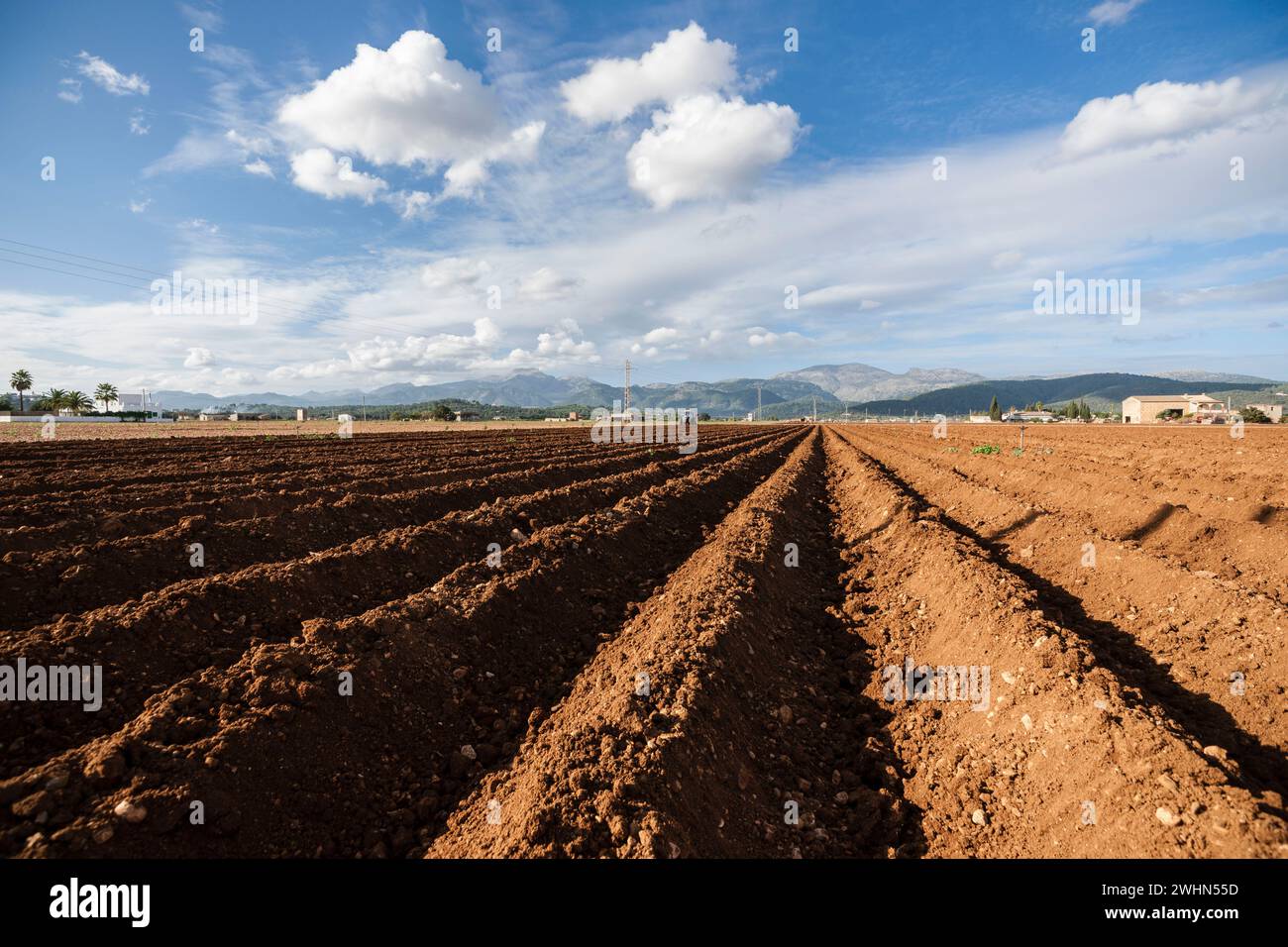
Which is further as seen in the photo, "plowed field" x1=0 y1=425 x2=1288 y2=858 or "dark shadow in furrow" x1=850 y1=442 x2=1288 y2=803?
"dark shadow in furrow" x1=850 y1=442 x2=1288 y2=803

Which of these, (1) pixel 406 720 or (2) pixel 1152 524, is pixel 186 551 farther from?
(2) pixel 1152 524

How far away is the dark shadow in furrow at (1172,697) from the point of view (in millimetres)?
3863

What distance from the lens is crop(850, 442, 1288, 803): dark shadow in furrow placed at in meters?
3.86

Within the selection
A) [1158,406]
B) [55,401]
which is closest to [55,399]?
[55,401]

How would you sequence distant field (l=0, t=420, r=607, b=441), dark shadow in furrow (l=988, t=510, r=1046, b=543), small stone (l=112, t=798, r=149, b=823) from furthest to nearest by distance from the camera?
distant field (l=0, t=420, r=607, b=441) → dark shadow in furrow (l=988, t=510, r=1046, b=543) → small stone (l=112, t=798, r=149, b=823)

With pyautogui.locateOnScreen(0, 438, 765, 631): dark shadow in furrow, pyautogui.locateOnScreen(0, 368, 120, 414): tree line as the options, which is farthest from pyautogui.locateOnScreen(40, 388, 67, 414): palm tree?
pyautogui.locateOnScreen(0, 438, 765, 631): dark shadow in furrow

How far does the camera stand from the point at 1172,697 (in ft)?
16.0

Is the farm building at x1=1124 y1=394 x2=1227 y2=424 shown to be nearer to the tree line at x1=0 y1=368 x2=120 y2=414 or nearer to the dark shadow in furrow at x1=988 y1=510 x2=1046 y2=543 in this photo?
the dark shadow in furrow at x1=988 y1=510 x2=1046 y2=543

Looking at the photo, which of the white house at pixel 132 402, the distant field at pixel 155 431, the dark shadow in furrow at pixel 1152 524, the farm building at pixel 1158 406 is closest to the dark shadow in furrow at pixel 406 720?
the dark shadow in furrow at pixel 1152 524

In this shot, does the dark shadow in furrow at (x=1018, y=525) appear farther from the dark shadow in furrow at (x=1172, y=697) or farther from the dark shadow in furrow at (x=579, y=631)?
the dark shadow in furrow at (x=579, y=631)

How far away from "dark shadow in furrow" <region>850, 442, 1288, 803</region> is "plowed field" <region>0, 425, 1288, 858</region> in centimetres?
3

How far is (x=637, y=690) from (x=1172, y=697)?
14.9 ft

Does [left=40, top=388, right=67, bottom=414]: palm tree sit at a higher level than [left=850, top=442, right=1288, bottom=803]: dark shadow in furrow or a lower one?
higher

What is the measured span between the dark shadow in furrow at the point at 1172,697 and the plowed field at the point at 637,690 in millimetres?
33
